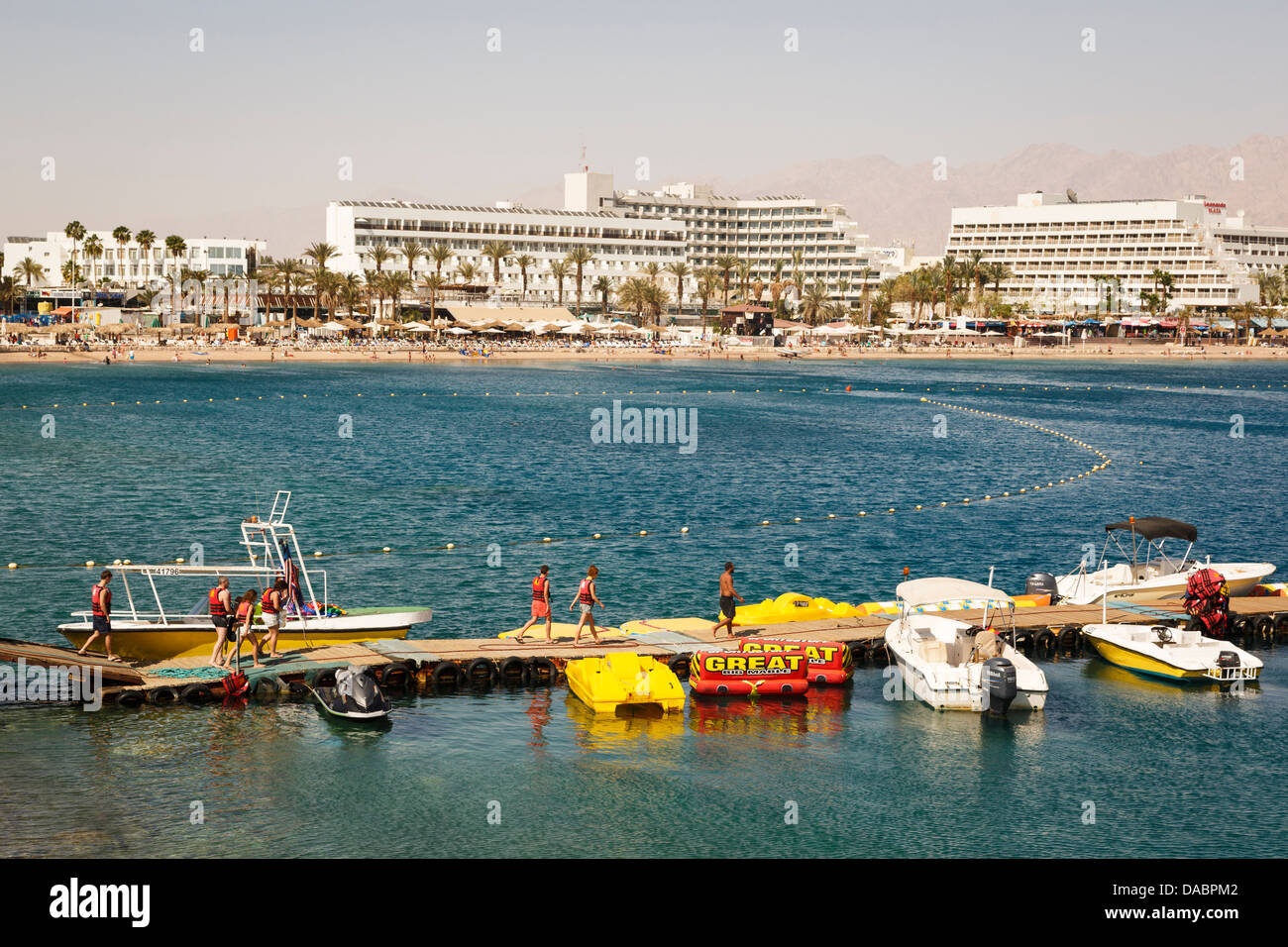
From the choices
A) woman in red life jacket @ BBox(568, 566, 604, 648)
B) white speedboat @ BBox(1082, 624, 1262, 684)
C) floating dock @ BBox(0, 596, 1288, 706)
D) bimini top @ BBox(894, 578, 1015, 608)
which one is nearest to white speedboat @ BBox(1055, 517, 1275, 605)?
floating dock @ BBox(0, 596, 1288, 706)

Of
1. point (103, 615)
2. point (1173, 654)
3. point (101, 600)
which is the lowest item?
point (1173, 654)

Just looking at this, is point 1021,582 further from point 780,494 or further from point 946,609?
point 780,494

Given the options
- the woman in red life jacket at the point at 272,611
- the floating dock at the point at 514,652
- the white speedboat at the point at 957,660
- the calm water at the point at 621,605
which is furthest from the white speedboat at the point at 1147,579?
the woman in red life jacket at the point at 272,611

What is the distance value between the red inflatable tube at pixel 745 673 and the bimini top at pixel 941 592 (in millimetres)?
4969

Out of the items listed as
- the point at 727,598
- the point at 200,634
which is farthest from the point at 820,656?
the point at 200,634

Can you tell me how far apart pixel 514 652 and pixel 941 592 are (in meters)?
12.1

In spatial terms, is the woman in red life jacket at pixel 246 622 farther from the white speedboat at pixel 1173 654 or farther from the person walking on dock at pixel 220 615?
the white speedboat at pixel 1173 654

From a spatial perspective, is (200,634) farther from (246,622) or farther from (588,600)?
(588,600)

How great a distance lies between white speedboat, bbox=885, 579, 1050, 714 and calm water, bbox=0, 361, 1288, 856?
687 millimetres

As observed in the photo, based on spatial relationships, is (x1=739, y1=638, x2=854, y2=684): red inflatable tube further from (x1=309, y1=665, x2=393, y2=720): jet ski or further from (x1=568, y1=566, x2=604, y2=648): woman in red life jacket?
(x1=309, y1=665, x2=393, y2=720): jet ski

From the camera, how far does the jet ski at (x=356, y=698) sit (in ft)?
94.0

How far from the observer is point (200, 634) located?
32.0 meters

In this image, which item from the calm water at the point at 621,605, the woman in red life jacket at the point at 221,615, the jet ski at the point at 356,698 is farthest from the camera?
the woman in red life jacket at the point at 221,615

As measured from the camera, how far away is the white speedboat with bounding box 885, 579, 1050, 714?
30.9 m
